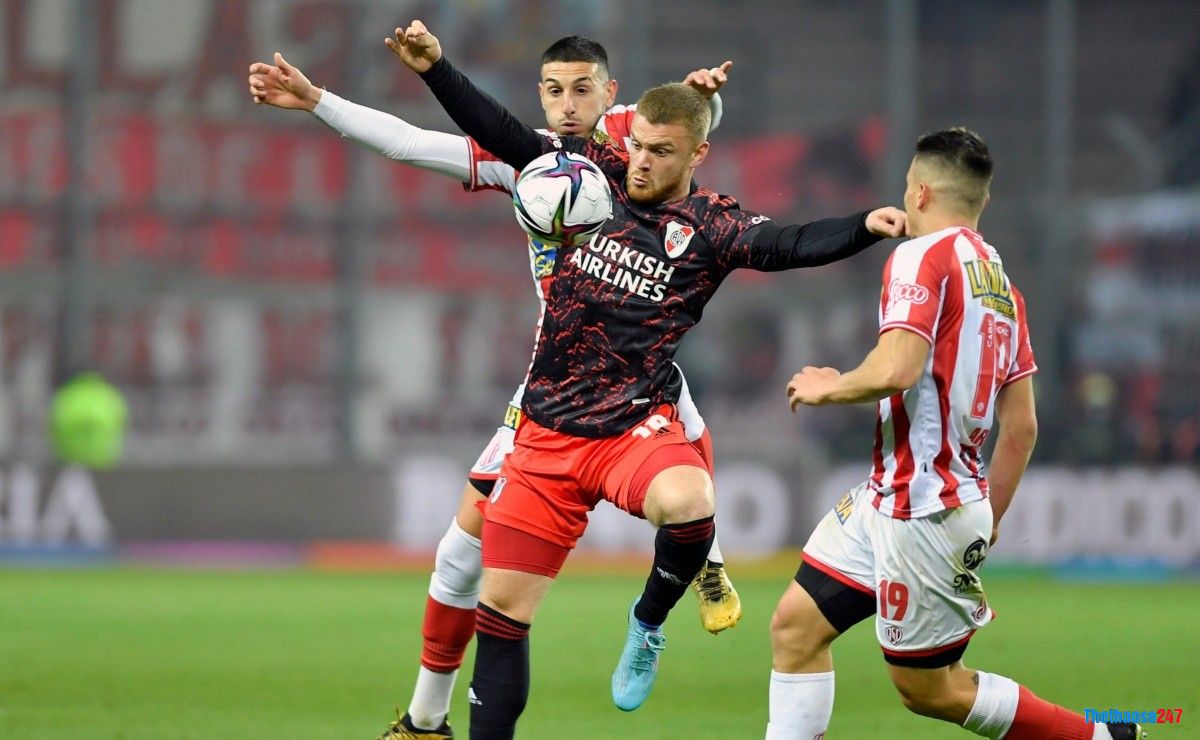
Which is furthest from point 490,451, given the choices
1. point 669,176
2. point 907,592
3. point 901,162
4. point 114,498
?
point 901,162

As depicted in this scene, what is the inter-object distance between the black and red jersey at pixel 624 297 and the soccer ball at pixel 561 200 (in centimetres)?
17

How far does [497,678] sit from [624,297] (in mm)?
1365

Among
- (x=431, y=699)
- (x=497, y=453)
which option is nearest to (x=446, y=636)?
(x=431, y=699)

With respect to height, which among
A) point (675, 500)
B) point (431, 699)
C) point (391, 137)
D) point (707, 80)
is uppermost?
point (707, 80)

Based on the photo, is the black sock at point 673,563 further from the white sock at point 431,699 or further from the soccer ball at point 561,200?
the soccer ball at point 561,200

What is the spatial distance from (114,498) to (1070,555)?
8.82 metres

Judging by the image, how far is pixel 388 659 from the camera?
1023 centimetres

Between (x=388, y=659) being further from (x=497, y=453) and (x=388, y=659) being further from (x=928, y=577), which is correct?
(x=928, y=577)

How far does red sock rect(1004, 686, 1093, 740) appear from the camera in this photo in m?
6.02

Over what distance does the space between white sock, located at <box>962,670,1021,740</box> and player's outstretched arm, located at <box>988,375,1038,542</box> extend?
1.60 feet

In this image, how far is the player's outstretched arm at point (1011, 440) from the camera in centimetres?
588

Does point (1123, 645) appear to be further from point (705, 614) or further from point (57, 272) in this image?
point (57, 272)

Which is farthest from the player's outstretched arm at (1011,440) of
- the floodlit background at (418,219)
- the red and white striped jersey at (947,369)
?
the floodlit background at (418,219)

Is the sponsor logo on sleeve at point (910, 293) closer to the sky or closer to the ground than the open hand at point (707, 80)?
closer to the ground
